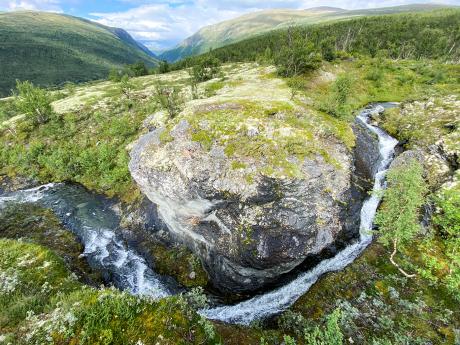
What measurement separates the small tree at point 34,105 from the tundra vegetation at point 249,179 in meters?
0.26

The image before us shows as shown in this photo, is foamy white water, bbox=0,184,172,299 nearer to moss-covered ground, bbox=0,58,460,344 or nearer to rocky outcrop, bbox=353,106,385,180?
moss-covered ground, bbox=0,58,460,344

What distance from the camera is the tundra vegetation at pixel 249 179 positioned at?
12.9m

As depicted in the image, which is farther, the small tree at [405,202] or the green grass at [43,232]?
the green grass at [43,232]

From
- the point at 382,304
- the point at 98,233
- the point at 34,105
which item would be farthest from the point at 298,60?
the point at 34,105

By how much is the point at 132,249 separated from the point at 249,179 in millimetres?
17837

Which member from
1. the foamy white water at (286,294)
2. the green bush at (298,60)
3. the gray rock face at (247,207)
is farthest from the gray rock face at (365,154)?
the green bush at (298,60)

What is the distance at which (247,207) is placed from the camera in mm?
22094

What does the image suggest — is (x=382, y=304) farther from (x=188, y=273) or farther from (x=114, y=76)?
(x=114, y=76)

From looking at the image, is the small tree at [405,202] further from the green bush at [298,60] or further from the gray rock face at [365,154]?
the green bush at [298,60]

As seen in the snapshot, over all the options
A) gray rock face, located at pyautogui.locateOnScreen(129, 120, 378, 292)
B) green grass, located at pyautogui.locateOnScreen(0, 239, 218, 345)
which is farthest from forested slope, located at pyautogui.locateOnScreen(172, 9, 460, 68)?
green grass, located at pyautogui.locateOnScreen(0, 239, 218, 345)

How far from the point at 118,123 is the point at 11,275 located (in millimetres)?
37458

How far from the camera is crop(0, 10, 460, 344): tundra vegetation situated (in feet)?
42.2

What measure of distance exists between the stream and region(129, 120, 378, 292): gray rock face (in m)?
1.87

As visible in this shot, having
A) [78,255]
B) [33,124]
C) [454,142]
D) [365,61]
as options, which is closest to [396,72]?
[365,61]
